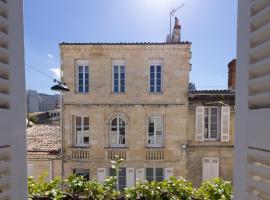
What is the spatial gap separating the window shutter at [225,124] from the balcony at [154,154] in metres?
2.81

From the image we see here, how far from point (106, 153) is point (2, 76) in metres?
9.17

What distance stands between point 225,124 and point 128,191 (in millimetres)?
8853

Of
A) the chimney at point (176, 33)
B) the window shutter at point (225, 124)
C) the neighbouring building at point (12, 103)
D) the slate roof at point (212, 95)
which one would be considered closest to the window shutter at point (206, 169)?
the window shutter at point (225, 124)

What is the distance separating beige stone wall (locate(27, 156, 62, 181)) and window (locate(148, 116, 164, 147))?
427cm

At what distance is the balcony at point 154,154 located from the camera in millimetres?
9680

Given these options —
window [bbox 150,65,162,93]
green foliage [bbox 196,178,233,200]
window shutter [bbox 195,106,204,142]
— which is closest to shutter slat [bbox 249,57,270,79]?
green foliage [bbox 196,178,233,200]

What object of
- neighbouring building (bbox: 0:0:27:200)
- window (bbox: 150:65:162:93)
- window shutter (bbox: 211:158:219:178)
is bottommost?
window shutter (bbox: 211:158:219:178)

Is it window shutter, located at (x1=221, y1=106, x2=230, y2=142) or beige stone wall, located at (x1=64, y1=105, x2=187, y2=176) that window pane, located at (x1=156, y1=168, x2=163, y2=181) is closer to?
beige stone wall, located at (x1=64, y1=105, x2=187, y2=176)

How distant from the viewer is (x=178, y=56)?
979 cm

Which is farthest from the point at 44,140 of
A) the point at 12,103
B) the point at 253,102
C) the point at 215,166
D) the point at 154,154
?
the point at 253,102

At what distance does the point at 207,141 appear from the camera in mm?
9766

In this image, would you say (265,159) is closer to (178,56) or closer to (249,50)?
(249,50)

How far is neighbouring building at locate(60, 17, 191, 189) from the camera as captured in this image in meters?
9.73

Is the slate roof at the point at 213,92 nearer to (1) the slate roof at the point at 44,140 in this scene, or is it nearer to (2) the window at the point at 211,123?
(2) the window at the point at 211,123
